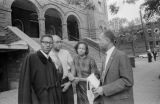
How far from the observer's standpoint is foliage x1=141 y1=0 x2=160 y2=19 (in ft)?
29.6

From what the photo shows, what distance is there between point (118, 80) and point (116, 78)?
0.06 metres

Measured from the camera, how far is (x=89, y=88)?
112 inches

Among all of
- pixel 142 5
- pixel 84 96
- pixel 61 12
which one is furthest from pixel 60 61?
pixel 61 12

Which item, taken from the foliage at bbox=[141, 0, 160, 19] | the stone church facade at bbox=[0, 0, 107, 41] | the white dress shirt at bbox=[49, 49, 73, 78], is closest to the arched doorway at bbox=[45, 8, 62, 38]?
the stone church facade at bbox=[0, 0, 107, 41]

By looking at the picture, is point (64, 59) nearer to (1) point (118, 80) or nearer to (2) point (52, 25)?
(1) point (118, 80)

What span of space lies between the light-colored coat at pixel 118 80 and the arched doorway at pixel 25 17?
15.1m

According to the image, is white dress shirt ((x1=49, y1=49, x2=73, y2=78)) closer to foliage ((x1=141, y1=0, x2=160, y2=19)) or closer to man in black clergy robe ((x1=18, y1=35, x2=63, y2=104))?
man in black clergy robe ((x1=18, y1=35, x2=63, y2=104))

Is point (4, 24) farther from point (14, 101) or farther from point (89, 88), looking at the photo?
point (89, 88)

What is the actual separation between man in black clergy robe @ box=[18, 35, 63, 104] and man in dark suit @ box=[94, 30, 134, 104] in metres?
0.79

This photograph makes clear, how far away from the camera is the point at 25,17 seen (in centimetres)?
1823

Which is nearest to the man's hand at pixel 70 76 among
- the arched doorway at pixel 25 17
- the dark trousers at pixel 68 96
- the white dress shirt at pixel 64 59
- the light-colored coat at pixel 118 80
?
the white dress shirt at pixel 64 59

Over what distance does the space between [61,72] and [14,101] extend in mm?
3948

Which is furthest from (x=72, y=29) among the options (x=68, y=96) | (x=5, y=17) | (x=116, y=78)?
(x=116, y=78)

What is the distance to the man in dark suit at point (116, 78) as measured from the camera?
7.39 ft
